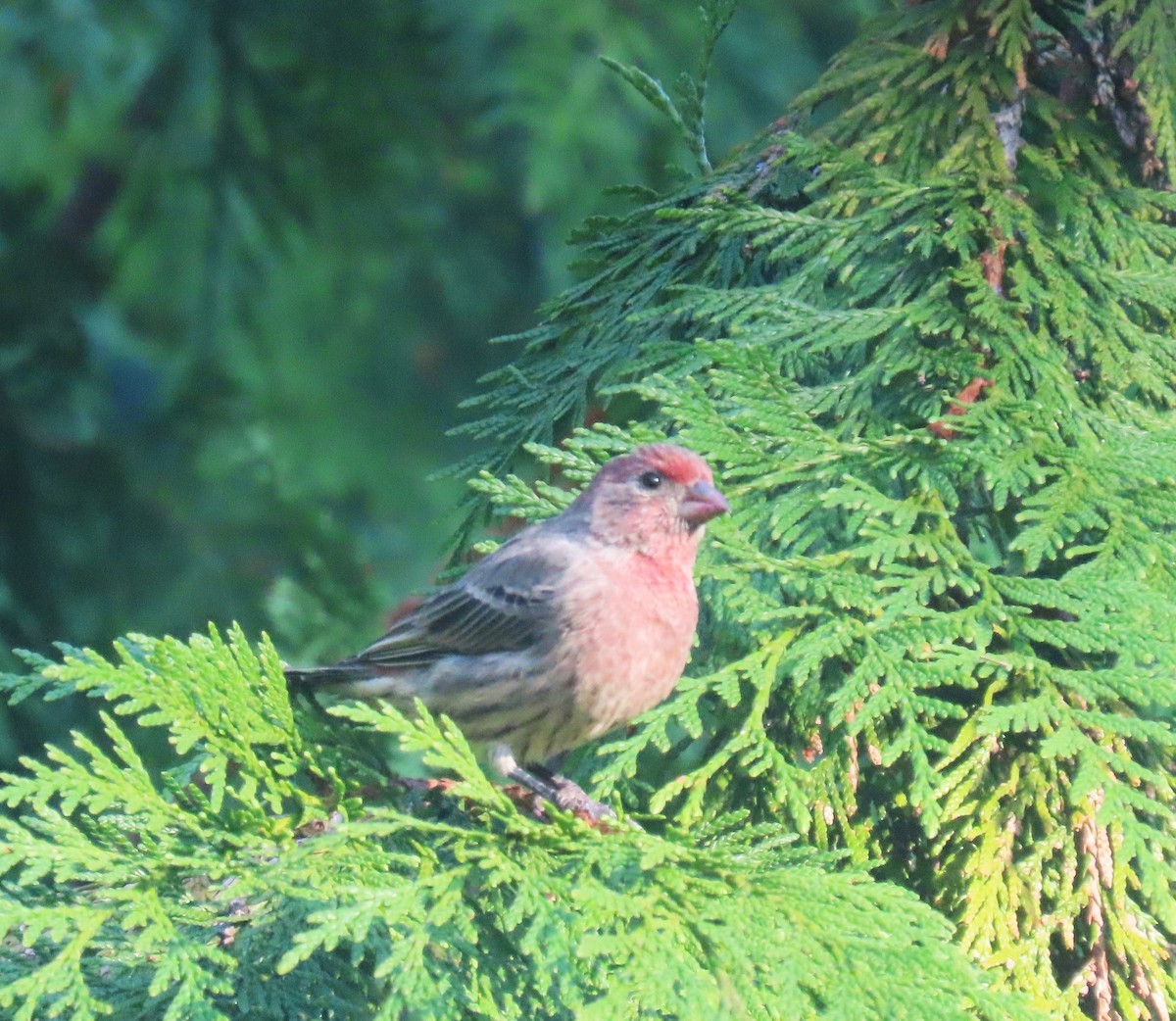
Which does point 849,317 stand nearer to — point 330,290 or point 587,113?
point 587,113

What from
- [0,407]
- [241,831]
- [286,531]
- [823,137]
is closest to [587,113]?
[286,531]

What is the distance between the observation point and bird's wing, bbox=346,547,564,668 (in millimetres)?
3344

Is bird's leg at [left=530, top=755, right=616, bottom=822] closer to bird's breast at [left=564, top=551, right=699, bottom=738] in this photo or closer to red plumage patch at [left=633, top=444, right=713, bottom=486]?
A: bird's breast at [left=564, top=551, right=699, bottom=738]

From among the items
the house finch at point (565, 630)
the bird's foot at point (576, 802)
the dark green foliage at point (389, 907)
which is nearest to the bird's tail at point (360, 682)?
the house finch at point (565, 630)

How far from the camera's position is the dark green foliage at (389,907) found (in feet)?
6.86

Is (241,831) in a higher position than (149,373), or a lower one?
lower

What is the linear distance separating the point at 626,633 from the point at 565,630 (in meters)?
0.21

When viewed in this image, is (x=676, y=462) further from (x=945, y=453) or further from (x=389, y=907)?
(x=389, y=907)

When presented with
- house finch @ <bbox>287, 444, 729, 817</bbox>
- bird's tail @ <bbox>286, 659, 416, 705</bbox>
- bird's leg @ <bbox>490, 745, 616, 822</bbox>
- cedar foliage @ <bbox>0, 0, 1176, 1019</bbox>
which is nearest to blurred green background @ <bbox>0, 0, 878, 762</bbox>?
bird's tail @ <bbox>286, 659, 416, 705</bbox>

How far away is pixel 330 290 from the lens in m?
8.62

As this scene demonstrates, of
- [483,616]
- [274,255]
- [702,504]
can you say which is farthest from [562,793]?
[274,255]

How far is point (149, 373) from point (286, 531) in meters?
1.46

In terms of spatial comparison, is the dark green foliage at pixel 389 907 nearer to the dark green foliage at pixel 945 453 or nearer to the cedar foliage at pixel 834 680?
the cedar foliage at pixel 834 680

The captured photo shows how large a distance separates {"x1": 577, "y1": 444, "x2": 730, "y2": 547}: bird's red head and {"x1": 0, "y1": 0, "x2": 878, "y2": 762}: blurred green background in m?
2.32
